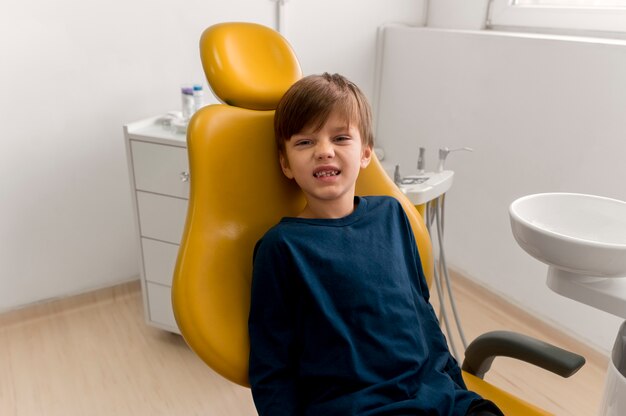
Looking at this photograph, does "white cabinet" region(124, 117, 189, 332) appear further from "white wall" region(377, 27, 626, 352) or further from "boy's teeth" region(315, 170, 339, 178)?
"white wall" region(377, 27, 626, 352)

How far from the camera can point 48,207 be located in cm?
193

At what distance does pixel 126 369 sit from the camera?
1.79 metres

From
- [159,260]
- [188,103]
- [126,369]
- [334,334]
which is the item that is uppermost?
[188,103]

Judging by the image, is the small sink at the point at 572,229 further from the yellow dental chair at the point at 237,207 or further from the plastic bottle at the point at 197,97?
the plastic bottle at the point at 197,97

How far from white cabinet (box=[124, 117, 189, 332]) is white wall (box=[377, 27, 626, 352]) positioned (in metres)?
1.16

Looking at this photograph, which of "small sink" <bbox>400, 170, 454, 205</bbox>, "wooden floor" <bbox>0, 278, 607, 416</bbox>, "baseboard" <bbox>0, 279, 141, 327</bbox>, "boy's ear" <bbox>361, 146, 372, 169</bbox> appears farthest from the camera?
"baseboard" <bbox>0, 279, 141, 327</bbox>

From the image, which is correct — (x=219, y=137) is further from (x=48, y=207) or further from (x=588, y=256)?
(x=48, y=207)

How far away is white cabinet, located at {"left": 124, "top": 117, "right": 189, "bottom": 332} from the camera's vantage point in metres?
1.67

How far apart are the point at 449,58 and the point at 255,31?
4.18ft

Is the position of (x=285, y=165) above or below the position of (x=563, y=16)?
below

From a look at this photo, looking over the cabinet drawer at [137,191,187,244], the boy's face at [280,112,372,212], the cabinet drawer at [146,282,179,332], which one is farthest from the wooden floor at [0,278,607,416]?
the boy's face at [280,112,372,212]

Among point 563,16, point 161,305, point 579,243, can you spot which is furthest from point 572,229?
point 161,305

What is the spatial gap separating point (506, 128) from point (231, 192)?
1380mm

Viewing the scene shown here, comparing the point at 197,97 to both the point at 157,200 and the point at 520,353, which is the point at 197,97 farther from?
the point at 520,353
